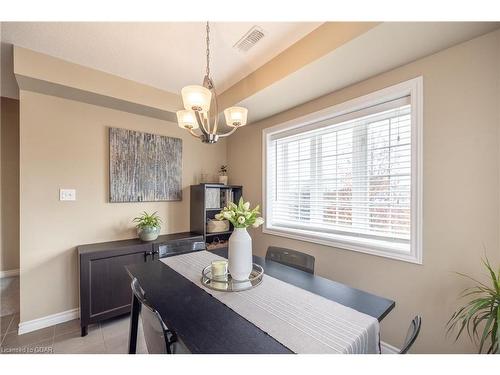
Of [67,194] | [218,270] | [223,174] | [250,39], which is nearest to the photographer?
[218,270]

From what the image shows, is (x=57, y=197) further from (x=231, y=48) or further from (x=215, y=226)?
(x=231, y=48)

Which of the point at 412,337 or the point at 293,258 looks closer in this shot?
the point at 412,337

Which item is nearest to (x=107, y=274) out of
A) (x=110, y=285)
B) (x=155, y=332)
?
(x=110, y=285)

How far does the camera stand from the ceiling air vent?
5.24 ft

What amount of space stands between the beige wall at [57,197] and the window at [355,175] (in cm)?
188

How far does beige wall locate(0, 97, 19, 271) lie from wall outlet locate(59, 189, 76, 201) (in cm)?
197

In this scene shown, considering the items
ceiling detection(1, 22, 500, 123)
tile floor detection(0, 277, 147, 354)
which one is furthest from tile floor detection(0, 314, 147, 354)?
ceiling detection(1, 22, 500, 123)

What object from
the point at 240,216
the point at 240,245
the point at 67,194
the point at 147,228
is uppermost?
the point at 67,194

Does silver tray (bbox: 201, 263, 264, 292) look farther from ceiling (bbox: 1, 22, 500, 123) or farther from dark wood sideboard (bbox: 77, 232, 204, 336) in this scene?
ceiling (bbox: 1, 22, 500, 123)

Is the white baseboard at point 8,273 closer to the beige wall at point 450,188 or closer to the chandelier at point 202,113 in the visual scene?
the chandelier at point 202,113

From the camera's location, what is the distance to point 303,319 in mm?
959

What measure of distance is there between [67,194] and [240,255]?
2.02 metres

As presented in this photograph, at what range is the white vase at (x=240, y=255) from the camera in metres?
1.34
